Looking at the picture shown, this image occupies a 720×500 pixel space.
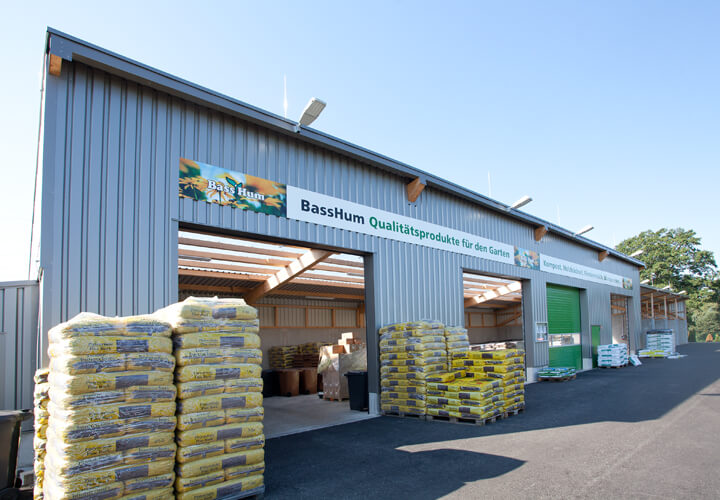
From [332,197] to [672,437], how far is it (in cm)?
768

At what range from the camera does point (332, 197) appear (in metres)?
10.9

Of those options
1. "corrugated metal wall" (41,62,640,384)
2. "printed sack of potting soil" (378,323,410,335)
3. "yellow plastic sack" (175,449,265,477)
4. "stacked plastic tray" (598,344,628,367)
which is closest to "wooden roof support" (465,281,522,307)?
"stacked plastic tray" (598,344,628,367)

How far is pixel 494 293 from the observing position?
2767cm

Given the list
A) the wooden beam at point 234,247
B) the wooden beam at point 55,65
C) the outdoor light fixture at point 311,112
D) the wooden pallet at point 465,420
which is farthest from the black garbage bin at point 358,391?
the wooden beam at point 55,65

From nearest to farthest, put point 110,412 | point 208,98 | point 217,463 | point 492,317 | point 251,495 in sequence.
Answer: point 110,412 < point 217,463 < point 251,495 < point 208,98 < point 492,317

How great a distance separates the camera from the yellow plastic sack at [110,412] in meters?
4.73

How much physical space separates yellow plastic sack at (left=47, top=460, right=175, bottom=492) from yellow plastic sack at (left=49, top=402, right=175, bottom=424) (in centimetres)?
48

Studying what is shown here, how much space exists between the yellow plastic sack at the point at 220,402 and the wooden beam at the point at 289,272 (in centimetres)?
687

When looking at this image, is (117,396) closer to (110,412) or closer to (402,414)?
(110,412)

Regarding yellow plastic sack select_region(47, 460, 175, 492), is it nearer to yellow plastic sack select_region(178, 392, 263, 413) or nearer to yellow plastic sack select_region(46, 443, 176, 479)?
yellow plastic sack select_region(46, 443, 176, 479)

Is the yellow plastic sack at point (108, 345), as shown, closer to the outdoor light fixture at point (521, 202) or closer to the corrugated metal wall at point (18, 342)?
the corrugated metal wall at point (18, 342)

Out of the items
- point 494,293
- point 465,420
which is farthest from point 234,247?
point 494,293

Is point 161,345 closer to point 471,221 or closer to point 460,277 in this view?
point 460,277

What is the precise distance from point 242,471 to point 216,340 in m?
1.53
